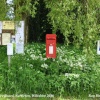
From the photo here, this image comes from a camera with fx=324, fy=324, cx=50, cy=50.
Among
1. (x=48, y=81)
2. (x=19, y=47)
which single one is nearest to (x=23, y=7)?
(x=19, y=47)

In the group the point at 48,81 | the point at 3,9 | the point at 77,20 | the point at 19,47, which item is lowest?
the point at 48,81

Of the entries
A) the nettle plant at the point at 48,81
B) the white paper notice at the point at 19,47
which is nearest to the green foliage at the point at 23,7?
the white paper notice at the point at 19,47

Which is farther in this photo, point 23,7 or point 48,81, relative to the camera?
point 48,81

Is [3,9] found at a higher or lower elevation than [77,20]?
higher

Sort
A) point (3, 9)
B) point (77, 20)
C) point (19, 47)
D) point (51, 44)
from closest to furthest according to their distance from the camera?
→ point (77, 20) < point (3, 9) < point (51, 44) < point (19, 47)

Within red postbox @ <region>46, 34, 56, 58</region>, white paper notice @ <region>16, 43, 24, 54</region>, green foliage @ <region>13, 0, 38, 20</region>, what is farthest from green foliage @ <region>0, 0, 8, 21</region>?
red postbox @ <region>46, 34, 56, 58</region>

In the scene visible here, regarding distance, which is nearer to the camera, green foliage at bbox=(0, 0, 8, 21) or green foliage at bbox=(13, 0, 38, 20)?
green foliage at bbox=(13, 0, 38, 20)

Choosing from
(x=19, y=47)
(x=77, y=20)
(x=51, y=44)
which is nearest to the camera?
(x=77, y=20)

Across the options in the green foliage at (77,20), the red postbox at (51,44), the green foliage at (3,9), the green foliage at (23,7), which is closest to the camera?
the green foliage at (77,20)

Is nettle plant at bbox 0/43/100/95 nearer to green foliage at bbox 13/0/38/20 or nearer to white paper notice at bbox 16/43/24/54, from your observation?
white paper notice at bbox 16/43/24/54

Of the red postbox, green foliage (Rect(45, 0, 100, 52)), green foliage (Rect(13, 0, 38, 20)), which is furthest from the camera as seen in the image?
the red postbox

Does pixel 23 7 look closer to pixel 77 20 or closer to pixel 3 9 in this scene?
pixel 3 9

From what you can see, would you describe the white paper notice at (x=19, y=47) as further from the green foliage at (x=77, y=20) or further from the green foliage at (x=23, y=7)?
the green foliage at (x=77, y=20)

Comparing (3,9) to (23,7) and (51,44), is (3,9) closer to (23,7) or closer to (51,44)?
(23,7)
